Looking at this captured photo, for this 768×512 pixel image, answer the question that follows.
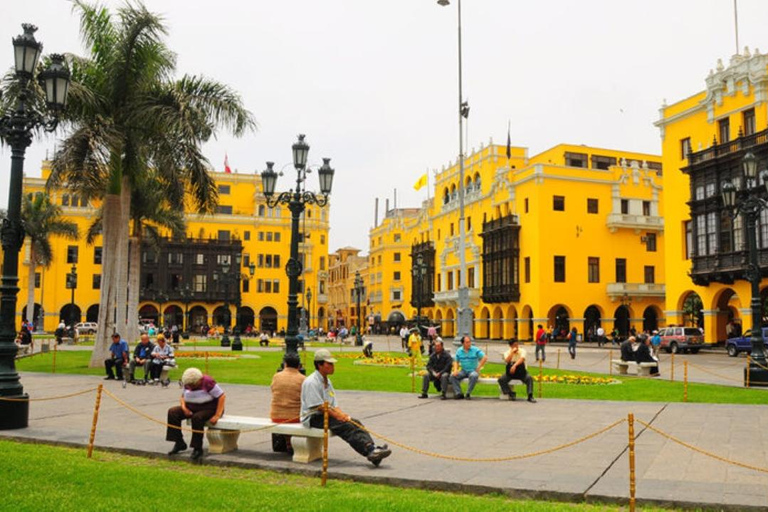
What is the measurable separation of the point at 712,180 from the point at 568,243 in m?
17.1

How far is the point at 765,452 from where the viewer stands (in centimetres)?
909

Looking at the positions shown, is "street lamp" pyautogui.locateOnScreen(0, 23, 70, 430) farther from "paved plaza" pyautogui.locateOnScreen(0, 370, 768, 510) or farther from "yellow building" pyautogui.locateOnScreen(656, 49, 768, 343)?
"yellow building" pyautogui.locateOnScreen(656, 49, 768, 343)

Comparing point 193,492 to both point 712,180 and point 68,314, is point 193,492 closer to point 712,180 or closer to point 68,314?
point 712,180

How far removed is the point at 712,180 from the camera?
4059 cm

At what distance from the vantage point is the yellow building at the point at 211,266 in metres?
73.5

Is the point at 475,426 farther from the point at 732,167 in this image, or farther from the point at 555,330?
the point at 555,330

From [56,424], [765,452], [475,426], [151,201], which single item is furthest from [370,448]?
[151,201]

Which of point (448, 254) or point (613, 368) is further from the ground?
point (448, 254)

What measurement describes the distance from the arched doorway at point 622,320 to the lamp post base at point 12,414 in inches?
2147

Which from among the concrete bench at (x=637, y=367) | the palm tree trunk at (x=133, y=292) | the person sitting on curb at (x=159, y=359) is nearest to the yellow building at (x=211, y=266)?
the palm tree trunk at (x=133, y=292)

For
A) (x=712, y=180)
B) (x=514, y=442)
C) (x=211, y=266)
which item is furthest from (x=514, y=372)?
(x=211, y=266)

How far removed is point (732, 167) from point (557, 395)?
28.8 m

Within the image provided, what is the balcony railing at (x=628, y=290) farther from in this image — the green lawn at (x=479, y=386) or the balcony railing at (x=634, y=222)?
the green lawn at (x=479, y=386)

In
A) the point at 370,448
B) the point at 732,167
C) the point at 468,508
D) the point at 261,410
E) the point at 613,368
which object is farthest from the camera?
the point at 732,167
